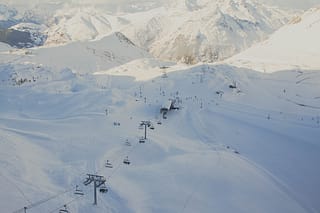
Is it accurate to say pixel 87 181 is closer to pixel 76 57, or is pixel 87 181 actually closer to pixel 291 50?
pixel 291 50

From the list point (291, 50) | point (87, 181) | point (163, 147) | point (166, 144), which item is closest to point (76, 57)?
point (291, 50)

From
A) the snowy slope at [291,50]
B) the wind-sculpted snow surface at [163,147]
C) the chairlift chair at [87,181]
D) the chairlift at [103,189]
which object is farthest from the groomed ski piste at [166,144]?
the snowy slope at [291,50]

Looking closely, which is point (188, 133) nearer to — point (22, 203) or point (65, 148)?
point (65, 148)

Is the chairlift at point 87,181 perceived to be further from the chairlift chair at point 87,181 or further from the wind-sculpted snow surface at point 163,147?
the wind-sculpted snow surface at point 163,147

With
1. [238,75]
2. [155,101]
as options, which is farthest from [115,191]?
[238,75]

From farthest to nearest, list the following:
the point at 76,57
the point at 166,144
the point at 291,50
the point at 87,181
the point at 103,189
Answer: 1. the point at 76,57
2. the point at 291,50
3. the point at 166,144
4. the point at 103,189
5. the point at 87,181
